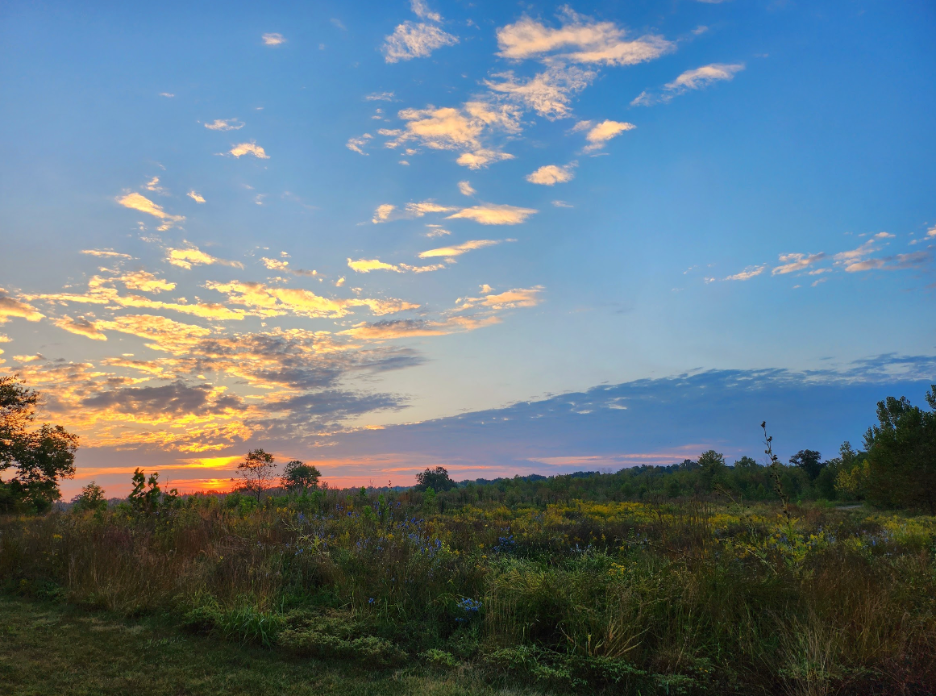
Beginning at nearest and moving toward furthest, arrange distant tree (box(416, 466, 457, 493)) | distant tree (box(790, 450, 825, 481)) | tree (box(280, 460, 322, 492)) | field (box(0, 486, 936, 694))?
field (box(0, 486, 936, 694)) < tree (box(280, 460, 322, 492)) < distant tree (box(416, 466, 457, 493)) < distant tree (box(790, 450, 825, 481))

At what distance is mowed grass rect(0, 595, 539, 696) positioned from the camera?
14.4ft

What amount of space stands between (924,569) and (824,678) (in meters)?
3.05

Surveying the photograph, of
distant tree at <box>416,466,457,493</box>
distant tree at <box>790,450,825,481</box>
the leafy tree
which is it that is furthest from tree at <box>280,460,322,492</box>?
distant tree at <box>790,450,825,481</box>

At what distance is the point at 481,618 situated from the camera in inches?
229

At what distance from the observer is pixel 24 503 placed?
28656 mm

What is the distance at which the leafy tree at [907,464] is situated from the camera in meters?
27.4

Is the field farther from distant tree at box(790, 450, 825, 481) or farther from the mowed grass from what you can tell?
distant tree at box(790, 450, 825, 481)

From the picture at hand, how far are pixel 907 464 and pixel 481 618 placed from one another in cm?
3195

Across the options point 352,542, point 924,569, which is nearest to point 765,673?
point 924,569

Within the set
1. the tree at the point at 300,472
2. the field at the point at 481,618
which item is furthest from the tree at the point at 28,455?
the field at the point at 481,618

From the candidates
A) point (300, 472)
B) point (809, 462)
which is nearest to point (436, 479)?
point (300, 472)

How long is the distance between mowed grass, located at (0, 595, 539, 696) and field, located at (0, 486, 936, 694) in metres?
0.03

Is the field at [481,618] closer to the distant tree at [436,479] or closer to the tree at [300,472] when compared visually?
the tree at [300,472]

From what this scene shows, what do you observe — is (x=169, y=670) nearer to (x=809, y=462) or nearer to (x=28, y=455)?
(x=28, y=455)
